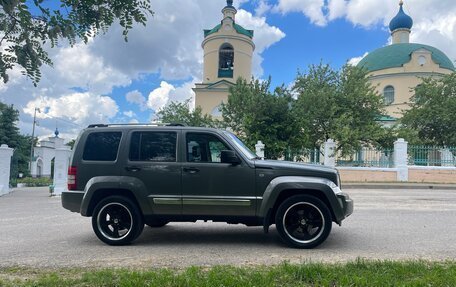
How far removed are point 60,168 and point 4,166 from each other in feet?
10.7

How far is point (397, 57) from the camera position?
40.6m

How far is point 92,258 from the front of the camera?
5234mm

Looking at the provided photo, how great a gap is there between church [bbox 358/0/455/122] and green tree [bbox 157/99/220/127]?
1735 cm

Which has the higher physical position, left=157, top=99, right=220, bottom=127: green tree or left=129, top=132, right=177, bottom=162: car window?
left=157, top=99, right=220, bottom=127: green tree

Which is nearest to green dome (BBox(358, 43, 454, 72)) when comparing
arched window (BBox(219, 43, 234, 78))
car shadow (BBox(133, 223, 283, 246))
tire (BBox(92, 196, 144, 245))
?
arched window (BBox(219, 43, 234, 78))

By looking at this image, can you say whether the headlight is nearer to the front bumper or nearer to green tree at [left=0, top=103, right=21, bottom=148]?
the front bumper

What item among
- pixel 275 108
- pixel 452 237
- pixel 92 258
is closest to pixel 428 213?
pixel 452 237

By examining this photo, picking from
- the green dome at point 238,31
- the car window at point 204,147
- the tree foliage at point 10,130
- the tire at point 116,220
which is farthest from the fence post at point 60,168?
the tree foliage at point 10,130

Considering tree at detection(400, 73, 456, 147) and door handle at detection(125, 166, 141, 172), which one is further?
tree at detection(400, 73, 456, 147)

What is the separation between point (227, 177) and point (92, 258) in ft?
7.39

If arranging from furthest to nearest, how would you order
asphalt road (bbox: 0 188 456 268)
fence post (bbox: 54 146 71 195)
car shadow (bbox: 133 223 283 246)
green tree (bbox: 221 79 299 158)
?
green tree (bbox: 221 79 299 158) → fence post (bbox: 54 146 71 195) → car shadow (bbox: 133 223 283 246) → asphalt road (bbox: 0 188 456 268)

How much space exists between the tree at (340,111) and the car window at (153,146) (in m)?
18.5

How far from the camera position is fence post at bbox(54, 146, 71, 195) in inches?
637

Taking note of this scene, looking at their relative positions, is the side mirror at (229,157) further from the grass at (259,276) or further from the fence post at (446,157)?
the fence post at (446,157)
